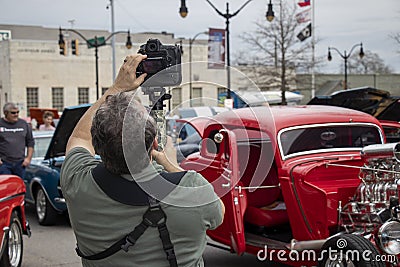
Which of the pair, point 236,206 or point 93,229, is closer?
point 93,229

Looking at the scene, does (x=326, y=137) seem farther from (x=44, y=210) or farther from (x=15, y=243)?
(x=44, y=210)

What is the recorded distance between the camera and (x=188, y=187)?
8.43ft

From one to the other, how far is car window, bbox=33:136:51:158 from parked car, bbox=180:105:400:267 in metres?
5.40

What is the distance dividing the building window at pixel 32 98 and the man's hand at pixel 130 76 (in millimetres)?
55260

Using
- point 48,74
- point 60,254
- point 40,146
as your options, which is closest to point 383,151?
point 60,254

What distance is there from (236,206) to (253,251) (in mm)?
633

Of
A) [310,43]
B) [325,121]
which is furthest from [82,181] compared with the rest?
[310,43]

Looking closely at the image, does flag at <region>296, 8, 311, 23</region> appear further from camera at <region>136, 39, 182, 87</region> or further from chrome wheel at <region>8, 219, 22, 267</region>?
camera at <region>136, 39, 182, 87</region>

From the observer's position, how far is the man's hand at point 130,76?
112 inches

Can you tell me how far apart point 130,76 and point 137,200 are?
0.62m

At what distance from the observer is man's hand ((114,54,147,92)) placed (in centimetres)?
284

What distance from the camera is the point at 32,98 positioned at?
5647 centimetres

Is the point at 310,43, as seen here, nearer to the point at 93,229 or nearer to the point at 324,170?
the point at 324,170

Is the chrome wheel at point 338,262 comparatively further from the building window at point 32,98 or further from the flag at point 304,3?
the building window at point 32,98
